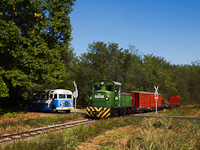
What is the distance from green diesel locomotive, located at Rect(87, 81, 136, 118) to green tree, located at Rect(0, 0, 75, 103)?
18.7ft

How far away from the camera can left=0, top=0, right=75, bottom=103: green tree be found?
18719 millimetres

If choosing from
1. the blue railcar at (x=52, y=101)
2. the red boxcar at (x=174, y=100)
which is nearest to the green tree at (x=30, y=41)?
the blue railcar at (x=52, y=101)

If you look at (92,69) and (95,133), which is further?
(92,69)

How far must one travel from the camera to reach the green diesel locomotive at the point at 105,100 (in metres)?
18.3

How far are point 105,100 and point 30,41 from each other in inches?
379

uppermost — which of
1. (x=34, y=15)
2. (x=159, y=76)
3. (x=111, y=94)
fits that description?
(x=34, y=15)

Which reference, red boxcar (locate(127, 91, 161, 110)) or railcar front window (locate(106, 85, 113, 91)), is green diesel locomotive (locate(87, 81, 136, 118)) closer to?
railcar front window (locate(106, 85, 113, 91))

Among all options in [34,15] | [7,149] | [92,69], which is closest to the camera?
[7,149]

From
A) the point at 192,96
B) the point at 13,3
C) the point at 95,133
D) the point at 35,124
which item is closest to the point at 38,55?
the point at 13,3

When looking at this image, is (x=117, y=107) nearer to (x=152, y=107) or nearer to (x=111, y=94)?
(x=111, y=94)

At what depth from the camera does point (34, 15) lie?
2103 centimetres

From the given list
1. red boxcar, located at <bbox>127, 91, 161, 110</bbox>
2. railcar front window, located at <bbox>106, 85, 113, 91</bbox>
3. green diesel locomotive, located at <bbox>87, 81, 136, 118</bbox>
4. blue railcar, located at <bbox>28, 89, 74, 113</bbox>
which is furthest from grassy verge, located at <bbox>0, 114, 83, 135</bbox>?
red boxcar, located at <bbox>127, 91, 161, 110</bbox>

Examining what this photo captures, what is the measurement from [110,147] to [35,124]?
860 centimetres

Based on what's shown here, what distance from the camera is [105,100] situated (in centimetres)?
1841
